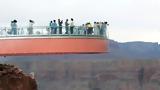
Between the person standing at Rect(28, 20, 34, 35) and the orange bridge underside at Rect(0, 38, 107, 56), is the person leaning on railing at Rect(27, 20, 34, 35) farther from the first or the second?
the orange bridge underside at Rect(0, 38, 107, 56)

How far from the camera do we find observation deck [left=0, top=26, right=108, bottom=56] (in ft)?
141

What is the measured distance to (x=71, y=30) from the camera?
4281 centimetres

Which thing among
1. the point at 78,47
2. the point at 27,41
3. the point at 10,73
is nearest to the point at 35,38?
the point at 27,41

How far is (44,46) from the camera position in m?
43.8

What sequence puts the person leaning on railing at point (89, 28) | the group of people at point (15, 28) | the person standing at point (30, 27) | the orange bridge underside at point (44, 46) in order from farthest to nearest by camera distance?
the orange bridge underside at point (44, 46) < the person leaning on railing at point (89, 28) < the group of people at point (15, 28) < the person standing at point (30, 27)

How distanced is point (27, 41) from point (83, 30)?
4.85m

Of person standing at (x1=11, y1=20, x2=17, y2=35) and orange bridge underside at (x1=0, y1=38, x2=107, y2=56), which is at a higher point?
person standing at (x1=11, y1=20, x2=17, y2=35)

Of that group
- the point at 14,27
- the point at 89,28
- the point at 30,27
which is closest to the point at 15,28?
the point at 14,27

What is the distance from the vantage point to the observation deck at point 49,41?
42987 mm

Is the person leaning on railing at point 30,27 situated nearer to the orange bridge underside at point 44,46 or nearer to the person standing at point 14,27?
the orange bridge underside at point 44,46

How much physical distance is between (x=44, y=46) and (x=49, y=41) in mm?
620

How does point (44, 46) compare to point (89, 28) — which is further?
point (44, 46)

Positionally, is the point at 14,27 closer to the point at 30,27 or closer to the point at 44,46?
the point at 30,27

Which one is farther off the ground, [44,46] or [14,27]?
[14,27]
